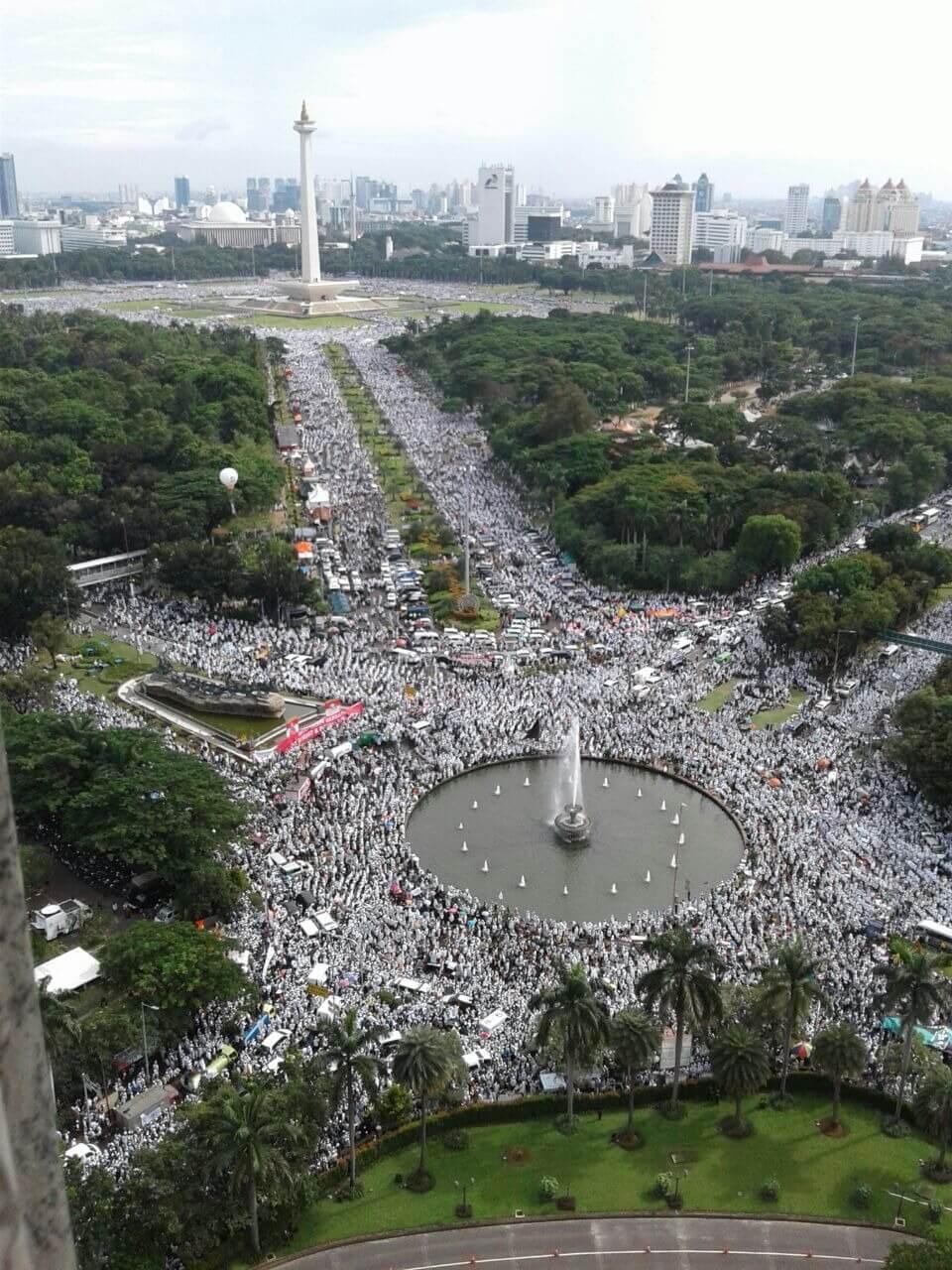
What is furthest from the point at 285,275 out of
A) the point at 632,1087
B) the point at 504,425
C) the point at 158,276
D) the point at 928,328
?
the point at 632,1087

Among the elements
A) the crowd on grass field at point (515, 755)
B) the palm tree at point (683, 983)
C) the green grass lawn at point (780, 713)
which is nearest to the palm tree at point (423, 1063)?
the crowd on grass field at point (515, 755)

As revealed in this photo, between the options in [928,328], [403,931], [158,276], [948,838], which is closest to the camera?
[403,931]

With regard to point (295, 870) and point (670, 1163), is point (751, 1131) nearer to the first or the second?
point (670, 1163)

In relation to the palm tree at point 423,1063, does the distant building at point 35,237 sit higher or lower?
higher

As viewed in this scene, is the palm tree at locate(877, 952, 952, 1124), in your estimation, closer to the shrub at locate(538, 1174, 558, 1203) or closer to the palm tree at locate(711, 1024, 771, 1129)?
the palm tree at locate(711, 1024, 771, 1129)

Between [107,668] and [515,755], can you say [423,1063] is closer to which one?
[515,755]

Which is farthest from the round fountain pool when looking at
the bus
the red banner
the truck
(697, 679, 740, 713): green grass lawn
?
the truck

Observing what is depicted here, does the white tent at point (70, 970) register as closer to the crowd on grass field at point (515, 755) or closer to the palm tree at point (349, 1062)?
the crowd on grass field at point (515, 755)
